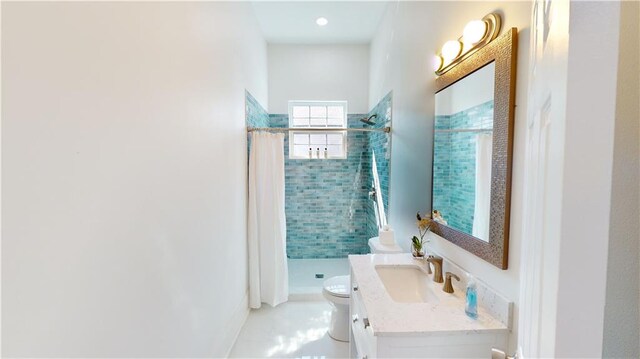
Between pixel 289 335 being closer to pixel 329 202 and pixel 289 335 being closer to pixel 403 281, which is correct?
pixel 403 281

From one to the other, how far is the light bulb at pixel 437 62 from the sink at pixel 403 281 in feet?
4.11

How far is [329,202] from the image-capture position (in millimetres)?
3832

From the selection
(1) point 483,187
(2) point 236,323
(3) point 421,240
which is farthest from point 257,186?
(1) point 483,187

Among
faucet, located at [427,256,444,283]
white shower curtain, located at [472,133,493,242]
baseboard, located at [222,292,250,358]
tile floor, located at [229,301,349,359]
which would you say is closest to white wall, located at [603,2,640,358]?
white shower curtain, located at [472,133,493,242]

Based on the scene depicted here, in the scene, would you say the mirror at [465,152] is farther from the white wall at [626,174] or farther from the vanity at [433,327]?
the white wall at [626,174]

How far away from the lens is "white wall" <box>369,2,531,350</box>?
3.36 feet

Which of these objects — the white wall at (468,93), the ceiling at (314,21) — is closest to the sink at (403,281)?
the white wall at (468,93)

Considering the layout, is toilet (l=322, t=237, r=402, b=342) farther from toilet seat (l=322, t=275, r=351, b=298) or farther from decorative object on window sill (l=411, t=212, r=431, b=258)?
decorative object on window sill (l=411, t=212, r=431, b=258)

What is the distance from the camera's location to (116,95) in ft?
2.87

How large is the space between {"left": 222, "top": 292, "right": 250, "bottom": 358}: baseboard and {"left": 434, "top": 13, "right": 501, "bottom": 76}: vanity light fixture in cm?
238

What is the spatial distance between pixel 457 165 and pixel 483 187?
0.22 meters

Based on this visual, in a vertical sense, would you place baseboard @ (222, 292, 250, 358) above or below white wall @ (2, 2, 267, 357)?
below

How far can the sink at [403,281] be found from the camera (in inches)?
61.7

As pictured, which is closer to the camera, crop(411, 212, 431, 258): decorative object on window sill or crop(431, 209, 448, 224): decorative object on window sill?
crop(431, 209, 448, 224): decorative object on window sill
